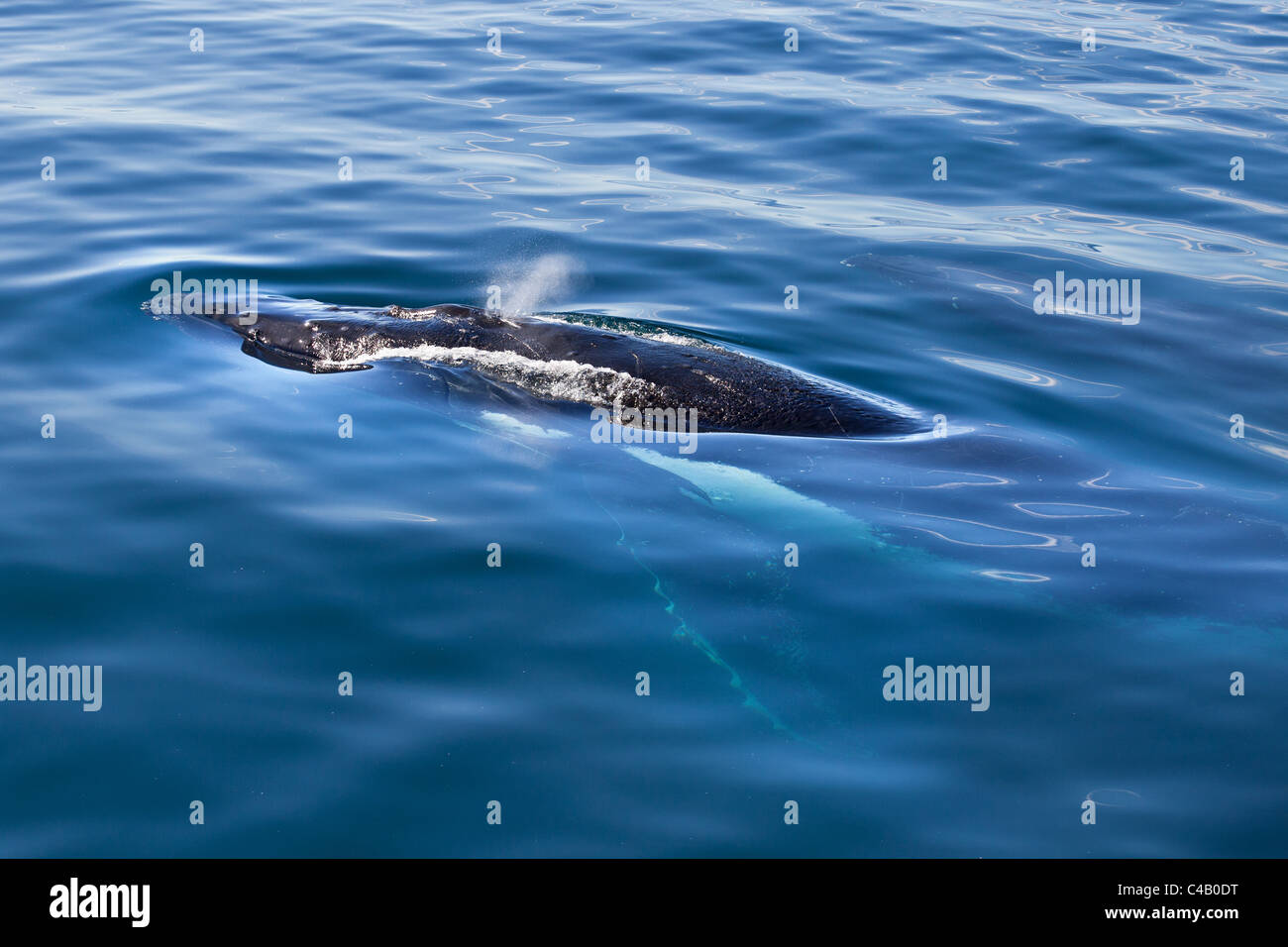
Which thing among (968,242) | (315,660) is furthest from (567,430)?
(968,242)

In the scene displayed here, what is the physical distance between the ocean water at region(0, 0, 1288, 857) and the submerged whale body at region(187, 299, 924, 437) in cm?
35

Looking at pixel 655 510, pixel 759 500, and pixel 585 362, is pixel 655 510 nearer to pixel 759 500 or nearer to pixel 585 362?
pixel 759 500

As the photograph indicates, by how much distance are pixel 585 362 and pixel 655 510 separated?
2.19m

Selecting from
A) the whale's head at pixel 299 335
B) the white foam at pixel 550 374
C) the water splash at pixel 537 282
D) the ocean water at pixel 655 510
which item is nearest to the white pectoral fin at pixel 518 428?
the ocean water at pixel 655 510

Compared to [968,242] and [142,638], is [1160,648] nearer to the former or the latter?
[142,638]

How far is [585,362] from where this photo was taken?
11.1m

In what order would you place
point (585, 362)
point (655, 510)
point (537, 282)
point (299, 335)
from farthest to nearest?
point (537, 282) < point (299, 335) < point (585, 362) < point (655, 510)

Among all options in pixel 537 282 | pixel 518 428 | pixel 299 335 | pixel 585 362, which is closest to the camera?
pixel 518 428

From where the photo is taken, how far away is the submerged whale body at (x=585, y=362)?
418 inches

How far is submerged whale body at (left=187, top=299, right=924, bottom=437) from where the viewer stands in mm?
10617

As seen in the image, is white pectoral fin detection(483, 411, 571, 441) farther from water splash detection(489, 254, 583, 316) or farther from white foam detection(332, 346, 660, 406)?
water splash detection(489, 254, 583, 316)

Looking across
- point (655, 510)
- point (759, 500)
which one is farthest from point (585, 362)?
point (759, 500)

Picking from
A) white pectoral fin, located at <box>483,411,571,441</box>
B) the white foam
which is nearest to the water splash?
the white foam

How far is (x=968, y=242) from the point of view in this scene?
16.6 m
